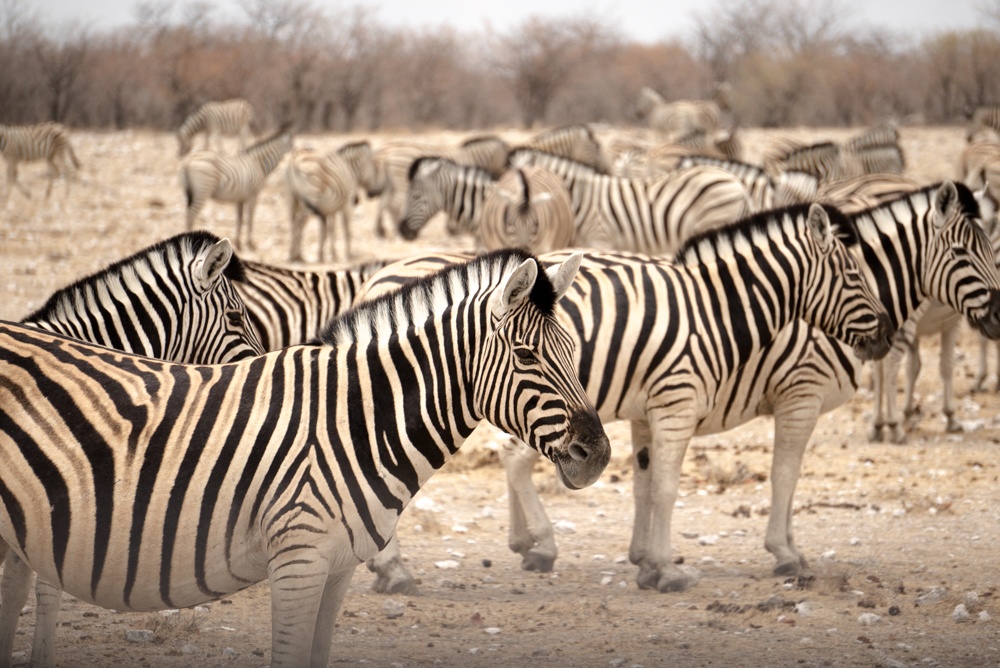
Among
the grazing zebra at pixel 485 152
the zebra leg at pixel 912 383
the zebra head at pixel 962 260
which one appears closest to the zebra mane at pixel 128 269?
the zebra head at pixel 962 260

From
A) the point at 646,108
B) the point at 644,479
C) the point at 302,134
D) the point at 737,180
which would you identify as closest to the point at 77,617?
the point at 644,479

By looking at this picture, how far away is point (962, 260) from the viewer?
550 cm

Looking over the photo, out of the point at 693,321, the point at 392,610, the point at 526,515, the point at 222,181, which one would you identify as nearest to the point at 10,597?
the point at 392,610

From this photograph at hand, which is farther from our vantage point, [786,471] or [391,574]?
[786,471]

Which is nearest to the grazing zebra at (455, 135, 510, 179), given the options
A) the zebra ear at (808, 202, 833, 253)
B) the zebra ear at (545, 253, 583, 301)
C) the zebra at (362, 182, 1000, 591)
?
the zebra at (362, 182, 1000, 591)

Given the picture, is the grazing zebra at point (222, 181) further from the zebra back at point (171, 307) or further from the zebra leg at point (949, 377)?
the zebra back at point (171, 307)

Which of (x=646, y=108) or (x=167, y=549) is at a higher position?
(x=646, y=108)

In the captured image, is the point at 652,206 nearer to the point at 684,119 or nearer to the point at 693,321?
the point at 693,321

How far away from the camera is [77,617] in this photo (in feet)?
15.0

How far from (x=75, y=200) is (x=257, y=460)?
15.0 metres

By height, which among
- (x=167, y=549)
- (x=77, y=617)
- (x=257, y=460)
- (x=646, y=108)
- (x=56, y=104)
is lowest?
(x=77, y=617)

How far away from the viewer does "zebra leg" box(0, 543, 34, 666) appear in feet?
12.4

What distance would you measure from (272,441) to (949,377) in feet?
21.8

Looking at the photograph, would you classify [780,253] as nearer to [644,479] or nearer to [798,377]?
[798,377]
